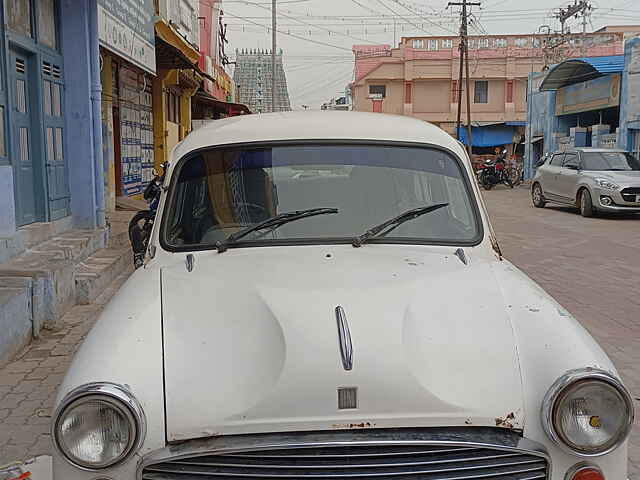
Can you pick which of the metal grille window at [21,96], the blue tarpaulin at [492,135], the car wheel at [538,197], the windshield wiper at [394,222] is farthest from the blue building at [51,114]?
the blue tarpaulin at [492,135]

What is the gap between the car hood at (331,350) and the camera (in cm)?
211

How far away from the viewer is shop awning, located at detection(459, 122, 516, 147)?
42750 millimetres

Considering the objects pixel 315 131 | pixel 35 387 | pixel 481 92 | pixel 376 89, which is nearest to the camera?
pixel 315 131

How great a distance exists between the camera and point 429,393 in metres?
2.13

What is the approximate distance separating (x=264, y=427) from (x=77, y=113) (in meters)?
8.08

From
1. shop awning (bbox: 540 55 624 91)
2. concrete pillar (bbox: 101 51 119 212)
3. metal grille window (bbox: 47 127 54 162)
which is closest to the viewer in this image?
metal grille window (bbox: 47 127 54 162)

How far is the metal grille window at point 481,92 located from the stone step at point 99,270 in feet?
139

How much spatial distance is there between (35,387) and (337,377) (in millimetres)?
3230

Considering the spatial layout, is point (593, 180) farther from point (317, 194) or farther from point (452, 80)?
point (452, 80)

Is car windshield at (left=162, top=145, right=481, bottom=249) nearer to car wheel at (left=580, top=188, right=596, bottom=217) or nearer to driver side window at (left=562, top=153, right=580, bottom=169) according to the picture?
car wheel at (left=580, top=188, right=596, bottom=217)

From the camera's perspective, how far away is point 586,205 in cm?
1598

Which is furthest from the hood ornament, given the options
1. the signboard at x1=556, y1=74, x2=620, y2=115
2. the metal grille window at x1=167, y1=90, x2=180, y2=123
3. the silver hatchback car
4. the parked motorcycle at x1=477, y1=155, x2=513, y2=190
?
the parked motorcycle at x1=477, y1=155, x2=513, y2=190

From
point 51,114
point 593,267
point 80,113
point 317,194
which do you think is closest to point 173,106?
point 80,113

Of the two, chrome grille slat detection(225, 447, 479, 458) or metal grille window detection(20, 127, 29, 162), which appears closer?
chrome grille slat detection(225, 447, 479, 458)
